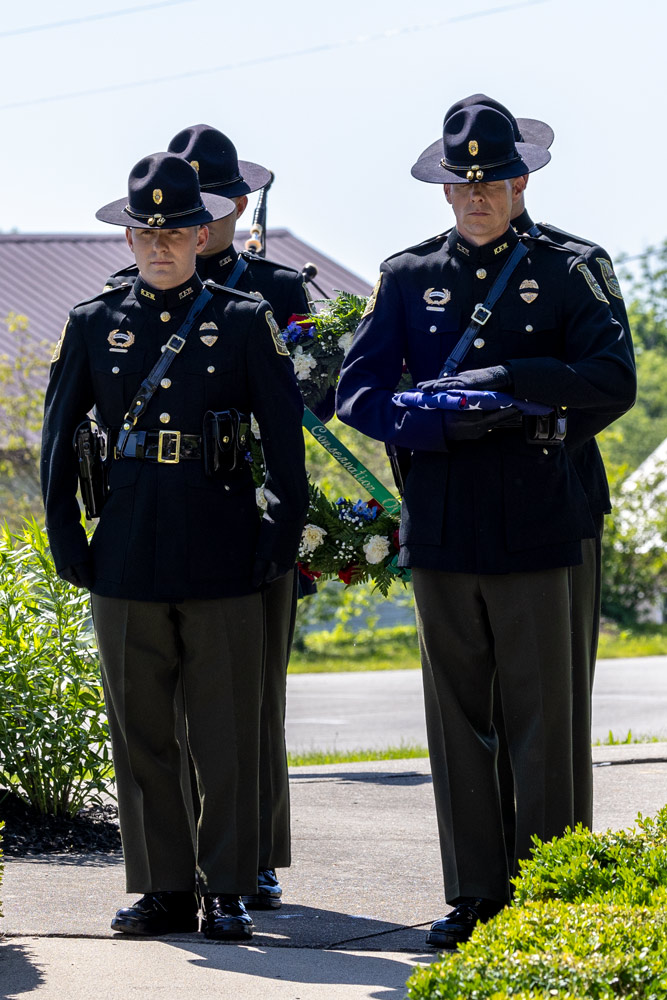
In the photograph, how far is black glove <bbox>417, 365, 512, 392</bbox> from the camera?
171 inches

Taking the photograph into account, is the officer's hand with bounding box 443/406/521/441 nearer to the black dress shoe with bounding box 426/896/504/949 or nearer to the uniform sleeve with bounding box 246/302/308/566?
the uniform sleeve with bounding box 246/302/308/566

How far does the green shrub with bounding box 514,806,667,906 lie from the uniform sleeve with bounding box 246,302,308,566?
4.60 feet

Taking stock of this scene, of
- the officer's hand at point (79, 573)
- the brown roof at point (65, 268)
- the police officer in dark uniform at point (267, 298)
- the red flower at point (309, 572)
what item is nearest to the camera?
the officer's hand at point (79, 573)

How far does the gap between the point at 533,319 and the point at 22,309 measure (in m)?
26.3

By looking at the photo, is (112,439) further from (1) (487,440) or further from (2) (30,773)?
(2) (30,773)

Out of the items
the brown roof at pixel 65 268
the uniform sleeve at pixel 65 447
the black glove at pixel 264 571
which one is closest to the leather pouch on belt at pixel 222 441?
the black glove at pixel 264 571

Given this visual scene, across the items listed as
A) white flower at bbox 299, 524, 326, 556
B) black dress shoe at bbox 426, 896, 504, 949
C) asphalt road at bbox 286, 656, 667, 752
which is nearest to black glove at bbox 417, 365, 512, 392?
black dress shoe at bbox 426, 896, 504, 949

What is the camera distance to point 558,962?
2875 millimetres

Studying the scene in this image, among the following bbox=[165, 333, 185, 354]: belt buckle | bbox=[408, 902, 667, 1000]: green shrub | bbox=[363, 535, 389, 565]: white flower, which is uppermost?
bbox=[165, 333, 185, 354]: belt buckle

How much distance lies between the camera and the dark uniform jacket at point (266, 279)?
5520mm

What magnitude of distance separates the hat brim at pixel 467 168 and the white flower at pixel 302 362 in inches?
51.9

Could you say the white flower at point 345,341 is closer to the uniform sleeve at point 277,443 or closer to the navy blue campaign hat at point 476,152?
the uniform sleeve at point 277,443

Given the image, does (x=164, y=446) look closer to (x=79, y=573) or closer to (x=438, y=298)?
(x=79, y=573)

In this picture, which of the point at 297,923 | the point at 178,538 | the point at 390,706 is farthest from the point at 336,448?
the point at 390,706
